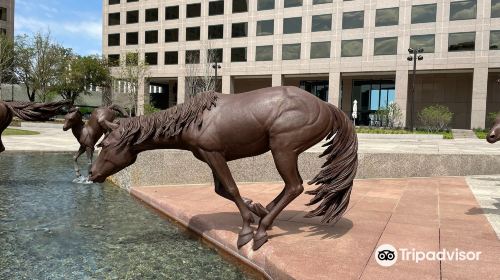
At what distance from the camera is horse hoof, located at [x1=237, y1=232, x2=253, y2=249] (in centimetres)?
462

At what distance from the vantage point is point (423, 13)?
4709 cm

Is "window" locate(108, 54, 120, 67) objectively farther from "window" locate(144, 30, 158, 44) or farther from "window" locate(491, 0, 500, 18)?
"window" locate(491, 0, 500, 18)

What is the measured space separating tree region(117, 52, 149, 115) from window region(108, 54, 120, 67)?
291cm

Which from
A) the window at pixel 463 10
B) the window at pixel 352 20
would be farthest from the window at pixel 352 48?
the window at pixel 463 10

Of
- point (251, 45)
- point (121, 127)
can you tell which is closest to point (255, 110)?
point (121, 127)

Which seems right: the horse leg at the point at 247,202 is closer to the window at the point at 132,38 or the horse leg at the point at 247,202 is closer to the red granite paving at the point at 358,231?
the red granite paving at the point at 358,231

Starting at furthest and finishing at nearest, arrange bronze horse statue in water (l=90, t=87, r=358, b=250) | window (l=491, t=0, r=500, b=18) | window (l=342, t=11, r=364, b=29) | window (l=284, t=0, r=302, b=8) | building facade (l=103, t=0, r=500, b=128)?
window (l=284, t=0, r=302, b=8), window (l=342, t=11, r=364, b=29), building facade (l=103, t=0, r=500, b=128), window (l=491, t=0, r=500, b=18), bronze horse statue in water (l=90, t=87, r=358, b=250)

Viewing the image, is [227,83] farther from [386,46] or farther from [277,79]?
[386,46]

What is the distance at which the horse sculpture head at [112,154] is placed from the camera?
4.72m

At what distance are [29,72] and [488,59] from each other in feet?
188

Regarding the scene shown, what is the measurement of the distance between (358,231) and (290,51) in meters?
50.3

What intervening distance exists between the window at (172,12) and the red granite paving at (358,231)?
56.5 meters

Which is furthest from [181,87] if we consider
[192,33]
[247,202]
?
[247,202]

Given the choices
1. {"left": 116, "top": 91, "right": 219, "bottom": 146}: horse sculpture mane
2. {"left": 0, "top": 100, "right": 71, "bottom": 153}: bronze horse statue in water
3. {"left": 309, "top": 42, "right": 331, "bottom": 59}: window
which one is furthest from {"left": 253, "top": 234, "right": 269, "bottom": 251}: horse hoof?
{"left": 309, "top": 42, "right": 331, "bottom": 59}: window
